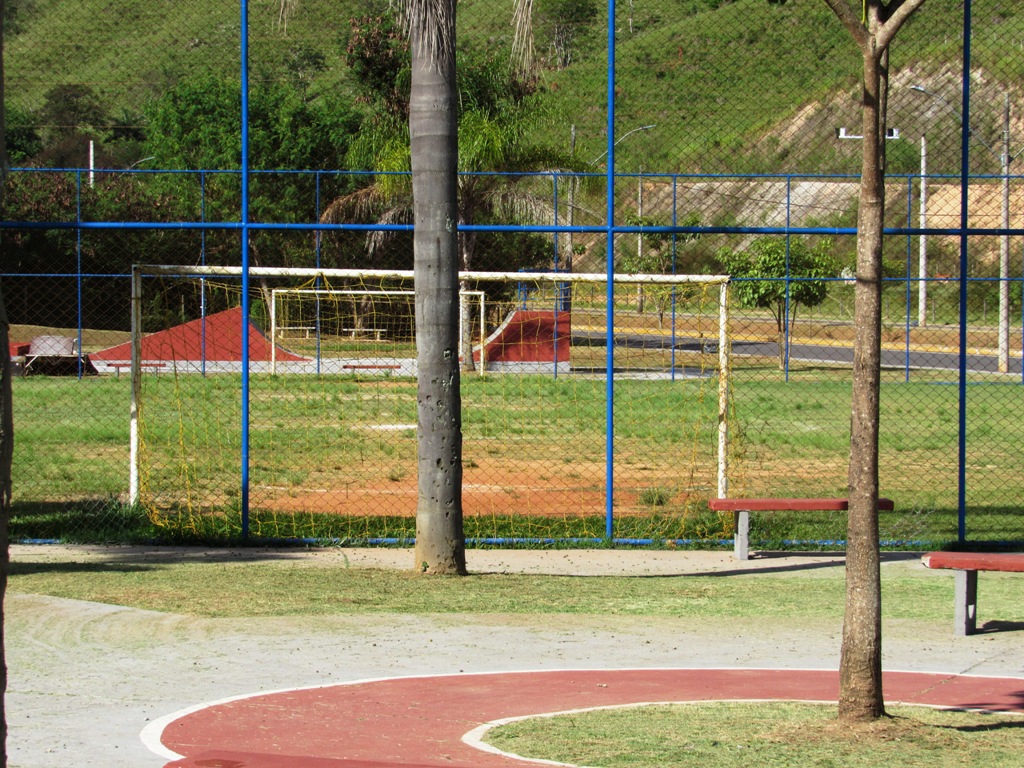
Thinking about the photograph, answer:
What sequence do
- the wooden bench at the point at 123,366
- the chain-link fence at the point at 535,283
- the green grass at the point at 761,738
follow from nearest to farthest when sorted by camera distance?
1. the green grass at the point at 761,738
2. the chain-link fence at the point at 535,283
3. the wooden bench at the point at 123,366

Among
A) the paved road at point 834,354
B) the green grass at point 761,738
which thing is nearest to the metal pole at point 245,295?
the green grass at point 761,738

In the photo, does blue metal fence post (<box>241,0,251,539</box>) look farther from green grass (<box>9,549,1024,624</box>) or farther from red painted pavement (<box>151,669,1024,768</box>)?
red painted pavement (<box>151,669,1024,768</box>)

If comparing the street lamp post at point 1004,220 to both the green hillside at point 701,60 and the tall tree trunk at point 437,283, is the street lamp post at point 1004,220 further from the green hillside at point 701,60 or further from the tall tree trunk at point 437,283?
the tall tree trunk at point 437,283

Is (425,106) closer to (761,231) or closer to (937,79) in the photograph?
(761,231)

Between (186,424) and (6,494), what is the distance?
1602cm

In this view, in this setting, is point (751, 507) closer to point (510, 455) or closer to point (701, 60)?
point (510, 455)

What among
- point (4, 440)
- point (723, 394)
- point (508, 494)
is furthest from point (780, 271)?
point (4, 440)

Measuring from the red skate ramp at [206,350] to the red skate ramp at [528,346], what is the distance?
398 cm

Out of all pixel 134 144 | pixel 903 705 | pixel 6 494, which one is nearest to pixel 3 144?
pixel 6 494

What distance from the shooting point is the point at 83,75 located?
130ft

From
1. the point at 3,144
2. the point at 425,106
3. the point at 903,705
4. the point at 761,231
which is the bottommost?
the point at 903,705

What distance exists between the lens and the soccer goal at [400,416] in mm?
11211

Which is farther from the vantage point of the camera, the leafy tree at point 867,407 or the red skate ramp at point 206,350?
the red skate ramp at point 206,350

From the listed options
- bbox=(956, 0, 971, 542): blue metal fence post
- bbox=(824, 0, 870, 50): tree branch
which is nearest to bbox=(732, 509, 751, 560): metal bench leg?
bbox=(956, 0, 971, 542): blue metal fence post
